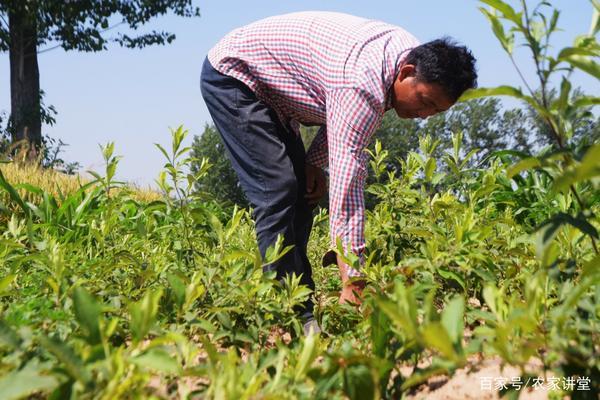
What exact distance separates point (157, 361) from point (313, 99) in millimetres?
2111

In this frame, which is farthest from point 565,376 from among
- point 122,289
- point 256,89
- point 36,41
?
point 36,41

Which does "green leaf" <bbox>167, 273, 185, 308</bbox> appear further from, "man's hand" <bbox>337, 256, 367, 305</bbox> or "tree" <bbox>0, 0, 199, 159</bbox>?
"tree" <bbox>0, 0, 199, 159</bbox>

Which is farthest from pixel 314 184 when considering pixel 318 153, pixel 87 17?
pixel 87 17

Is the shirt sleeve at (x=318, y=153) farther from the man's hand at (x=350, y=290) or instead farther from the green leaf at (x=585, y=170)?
the green leaf at (x=585, y=170)

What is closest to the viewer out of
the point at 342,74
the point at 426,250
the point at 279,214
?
the point at 426,250

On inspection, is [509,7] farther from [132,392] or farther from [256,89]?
[256,89]

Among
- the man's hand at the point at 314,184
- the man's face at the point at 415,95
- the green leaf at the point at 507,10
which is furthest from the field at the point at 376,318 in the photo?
the man's hand at the point at 314,184

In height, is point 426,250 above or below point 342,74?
below

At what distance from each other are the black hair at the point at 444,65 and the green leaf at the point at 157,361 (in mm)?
1925

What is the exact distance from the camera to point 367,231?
10.6ft

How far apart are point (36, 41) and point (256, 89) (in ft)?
48.3

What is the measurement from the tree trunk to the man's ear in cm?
1422

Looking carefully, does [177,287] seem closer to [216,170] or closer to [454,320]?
[454,320]

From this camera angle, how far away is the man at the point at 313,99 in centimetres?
270
